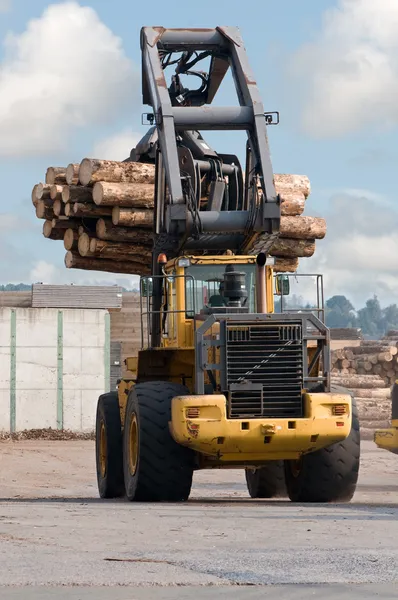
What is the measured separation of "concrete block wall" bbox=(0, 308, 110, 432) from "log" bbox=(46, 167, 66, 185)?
7769 millimetres

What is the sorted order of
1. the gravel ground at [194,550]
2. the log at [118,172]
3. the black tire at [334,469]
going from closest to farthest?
the gravel ground at [194,550] < the black tire at [334,469] < the log at [118,172]

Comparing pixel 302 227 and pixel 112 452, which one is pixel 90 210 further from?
pixel 112 452

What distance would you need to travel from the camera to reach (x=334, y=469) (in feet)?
47.5

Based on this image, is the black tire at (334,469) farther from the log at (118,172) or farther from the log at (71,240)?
the log at (71,240)

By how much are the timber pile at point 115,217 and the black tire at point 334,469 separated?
608 centimetres

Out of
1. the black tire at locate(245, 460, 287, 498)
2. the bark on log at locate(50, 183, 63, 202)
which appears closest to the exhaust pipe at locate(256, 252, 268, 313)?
the black tire at locate(245, 460, 287, 498)

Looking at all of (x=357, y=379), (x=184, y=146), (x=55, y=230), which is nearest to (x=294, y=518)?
(x=184, y=146)

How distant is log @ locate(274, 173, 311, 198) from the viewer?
2053cm

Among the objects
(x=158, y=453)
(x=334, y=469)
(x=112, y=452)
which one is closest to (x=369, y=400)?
(x=112, y=452)

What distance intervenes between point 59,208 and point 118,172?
1.57m

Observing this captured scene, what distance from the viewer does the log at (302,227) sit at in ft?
66.2

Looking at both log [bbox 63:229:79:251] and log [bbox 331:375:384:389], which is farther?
log [bbox 331:375:384:389]

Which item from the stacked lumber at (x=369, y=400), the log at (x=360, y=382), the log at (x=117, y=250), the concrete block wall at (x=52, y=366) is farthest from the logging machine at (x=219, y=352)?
the log at (x=360, y=382)

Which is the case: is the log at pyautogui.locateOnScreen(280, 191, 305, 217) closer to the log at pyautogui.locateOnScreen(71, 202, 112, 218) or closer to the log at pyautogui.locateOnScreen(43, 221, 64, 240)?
the log at pyautogui.locateOnScreen(71, 202, 112, 218)
